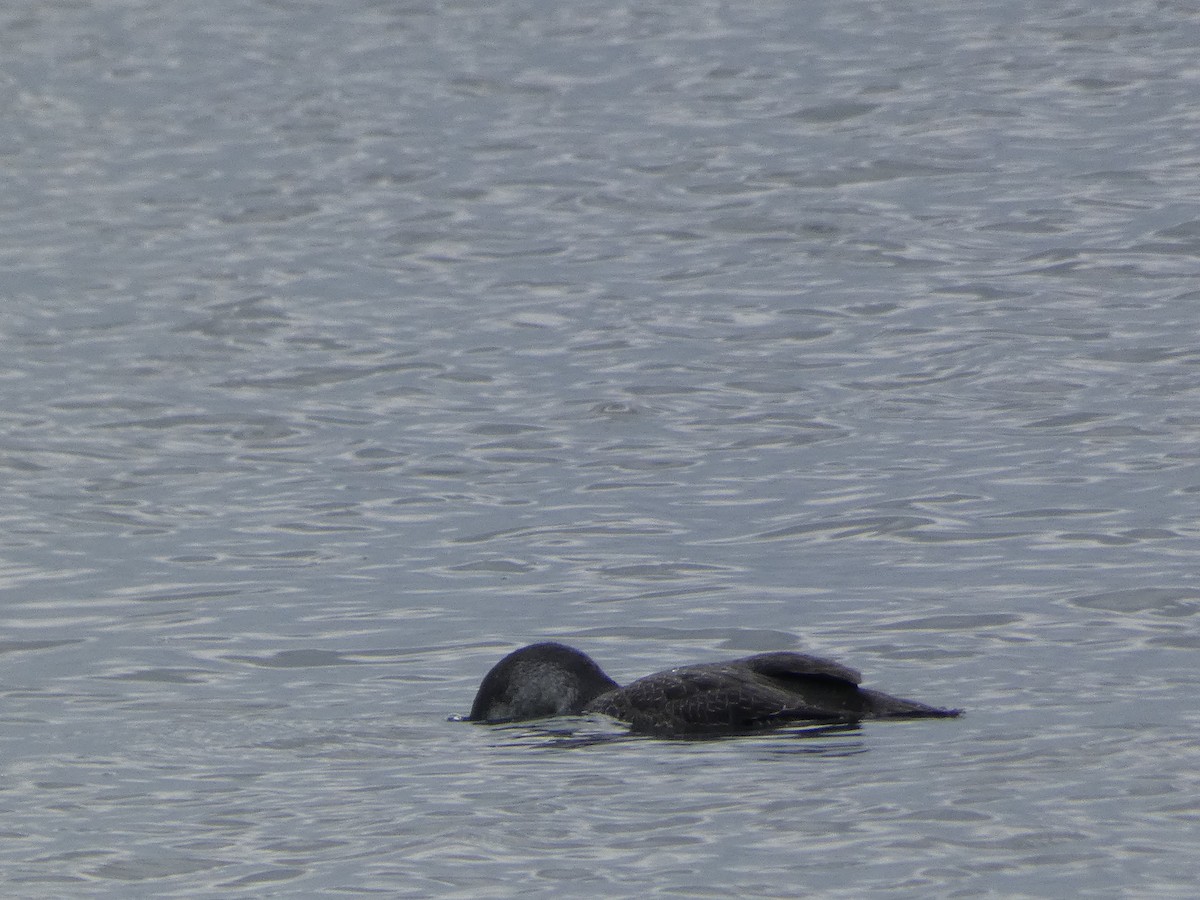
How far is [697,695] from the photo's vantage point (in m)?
9.95

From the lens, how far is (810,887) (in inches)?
307

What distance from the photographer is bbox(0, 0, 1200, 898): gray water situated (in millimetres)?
8711

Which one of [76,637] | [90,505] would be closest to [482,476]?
[90,505]

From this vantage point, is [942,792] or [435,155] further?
[435,155]

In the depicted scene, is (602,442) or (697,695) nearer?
(697,695)

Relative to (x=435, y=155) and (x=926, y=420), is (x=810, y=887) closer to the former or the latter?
(x=926, y=420)

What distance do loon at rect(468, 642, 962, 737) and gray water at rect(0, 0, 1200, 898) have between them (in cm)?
22

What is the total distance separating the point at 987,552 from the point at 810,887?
5.89 m

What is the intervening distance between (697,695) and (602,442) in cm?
724

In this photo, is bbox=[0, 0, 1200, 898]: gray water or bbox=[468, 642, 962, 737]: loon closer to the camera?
bbox=[0, 0, 1200, 898]: gray water

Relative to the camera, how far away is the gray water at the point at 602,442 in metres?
8.71

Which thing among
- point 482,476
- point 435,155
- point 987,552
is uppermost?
point 435,155

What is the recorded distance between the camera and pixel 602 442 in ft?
56.0

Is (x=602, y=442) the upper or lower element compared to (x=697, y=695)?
upper
